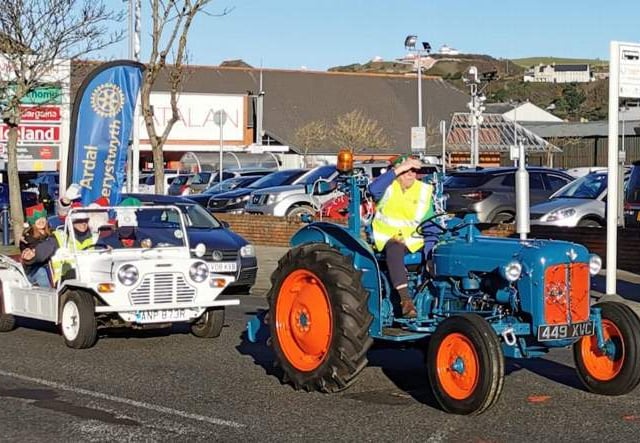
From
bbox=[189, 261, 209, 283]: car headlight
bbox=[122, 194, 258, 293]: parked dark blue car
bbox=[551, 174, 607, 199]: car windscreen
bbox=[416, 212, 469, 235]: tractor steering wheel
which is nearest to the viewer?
bbox=[416, 212, 469, 235]: tractor steering wheel

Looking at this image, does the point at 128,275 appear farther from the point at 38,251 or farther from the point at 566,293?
the point at 566,293

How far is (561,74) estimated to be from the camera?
165 metres

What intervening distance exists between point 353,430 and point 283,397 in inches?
55.2

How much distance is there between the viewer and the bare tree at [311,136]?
233 feet

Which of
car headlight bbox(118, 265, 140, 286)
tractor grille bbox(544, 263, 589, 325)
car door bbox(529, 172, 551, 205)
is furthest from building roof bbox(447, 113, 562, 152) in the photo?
tractor grille bbox(544, 263, 589, 325)

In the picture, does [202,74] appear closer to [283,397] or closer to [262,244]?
[262,244]

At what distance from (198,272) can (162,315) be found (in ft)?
1.97

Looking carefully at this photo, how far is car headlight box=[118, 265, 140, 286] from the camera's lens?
12336 millimetres

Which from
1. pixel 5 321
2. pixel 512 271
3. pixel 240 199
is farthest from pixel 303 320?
pixel 240 199

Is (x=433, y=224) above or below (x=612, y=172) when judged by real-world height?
below

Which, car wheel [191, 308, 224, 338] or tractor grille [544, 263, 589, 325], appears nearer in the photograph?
tractor grille [544, 263, 589, 325]

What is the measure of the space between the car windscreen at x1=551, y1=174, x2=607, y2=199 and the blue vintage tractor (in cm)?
1296

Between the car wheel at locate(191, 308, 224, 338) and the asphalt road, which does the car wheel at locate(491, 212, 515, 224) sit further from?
the asphalt road

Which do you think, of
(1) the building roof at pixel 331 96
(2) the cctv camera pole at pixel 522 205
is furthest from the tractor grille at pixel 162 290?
(1) the building roof at pixel 331 96
